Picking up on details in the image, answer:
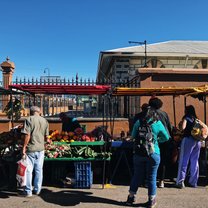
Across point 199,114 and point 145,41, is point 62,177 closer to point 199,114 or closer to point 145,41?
point 199,114

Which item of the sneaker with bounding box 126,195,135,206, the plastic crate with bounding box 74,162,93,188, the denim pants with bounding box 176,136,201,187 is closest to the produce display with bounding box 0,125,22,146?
the plastic crate with bounding box 74,162,93,188

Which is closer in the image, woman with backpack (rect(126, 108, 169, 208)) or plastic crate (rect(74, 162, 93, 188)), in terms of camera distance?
woman with backpack (rect(126, 108, 169, 208))

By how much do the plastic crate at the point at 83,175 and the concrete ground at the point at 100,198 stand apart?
146 millimetres

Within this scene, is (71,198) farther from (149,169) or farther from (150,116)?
(150,116)

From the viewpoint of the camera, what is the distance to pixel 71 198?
6051 mm

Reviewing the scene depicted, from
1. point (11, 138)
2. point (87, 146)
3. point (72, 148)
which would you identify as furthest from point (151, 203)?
point (11, 138)

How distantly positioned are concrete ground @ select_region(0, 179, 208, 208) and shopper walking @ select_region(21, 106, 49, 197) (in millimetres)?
272

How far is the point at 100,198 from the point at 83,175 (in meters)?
0.87

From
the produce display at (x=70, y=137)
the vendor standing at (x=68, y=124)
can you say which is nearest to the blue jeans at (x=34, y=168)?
the produce display at (x=70, y=137)

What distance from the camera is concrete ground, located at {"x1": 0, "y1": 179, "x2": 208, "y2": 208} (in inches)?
223

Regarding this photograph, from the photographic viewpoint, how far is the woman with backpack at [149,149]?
17.3 feet

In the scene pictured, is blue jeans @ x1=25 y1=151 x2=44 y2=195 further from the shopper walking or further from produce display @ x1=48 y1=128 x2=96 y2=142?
produce display @ x1=48 y1=128 x2=96 y2=142

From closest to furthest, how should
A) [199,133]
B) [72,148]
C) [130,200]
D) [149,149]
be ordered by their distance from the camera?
[149,149] → [130,200] → [199,133] → [72,148]

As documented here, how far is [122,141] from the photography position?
288 inches
